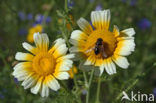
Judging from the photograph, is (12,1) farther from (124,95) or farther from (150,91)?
(124,95)

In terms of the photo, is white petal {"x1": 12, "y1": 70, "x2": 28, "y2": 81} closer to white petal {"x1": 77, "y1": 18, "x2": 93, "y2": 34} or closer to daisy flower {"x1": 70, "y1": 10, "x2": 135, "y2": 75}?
daisy flower {"x1": 70, "y1": 10, "x2": 135, "y2": 75}

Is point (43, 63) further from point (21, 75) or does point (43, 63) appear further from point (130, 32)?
point (130, 32)

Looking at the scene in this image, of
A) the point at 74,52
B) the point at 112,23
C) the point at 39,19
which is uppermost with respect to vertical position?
the point at 39,19

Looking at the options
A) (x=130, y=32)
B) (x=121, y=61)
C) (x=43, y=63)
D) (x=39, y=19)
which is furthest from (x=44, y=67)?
(x=39, y=19)

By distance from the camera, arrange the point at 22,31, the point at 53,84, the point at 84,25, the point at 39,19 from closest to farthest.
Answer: the point at 53,84 < the point at 84,25 < the point at 39,19 < the point at 22,31

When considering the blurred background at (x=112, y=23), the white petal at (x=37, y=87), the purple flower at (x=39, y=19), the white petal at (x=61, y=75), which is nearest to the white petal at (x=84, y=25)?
the white petal at (x=61, y=75)

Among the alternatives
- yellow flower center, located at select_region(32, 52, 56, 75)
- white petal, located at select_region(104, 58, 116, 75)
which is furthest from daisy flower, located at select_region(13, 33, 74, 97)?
white petal, located at select_region(104, 58, 116, 75)

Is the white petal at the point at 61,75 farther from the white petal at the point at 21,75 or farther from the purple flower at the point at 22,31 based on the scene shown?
the purple flower at the point at 22,31

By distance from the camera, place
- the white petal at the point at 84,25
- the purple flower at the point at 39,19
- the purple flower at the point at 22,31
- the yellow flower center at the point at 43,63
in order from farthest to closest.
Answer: the purple flower at the point at 22,31
the purple flower at the point at 39,19
the white petal at the point at 84,25
the yellow flower center at the point at 43,63
